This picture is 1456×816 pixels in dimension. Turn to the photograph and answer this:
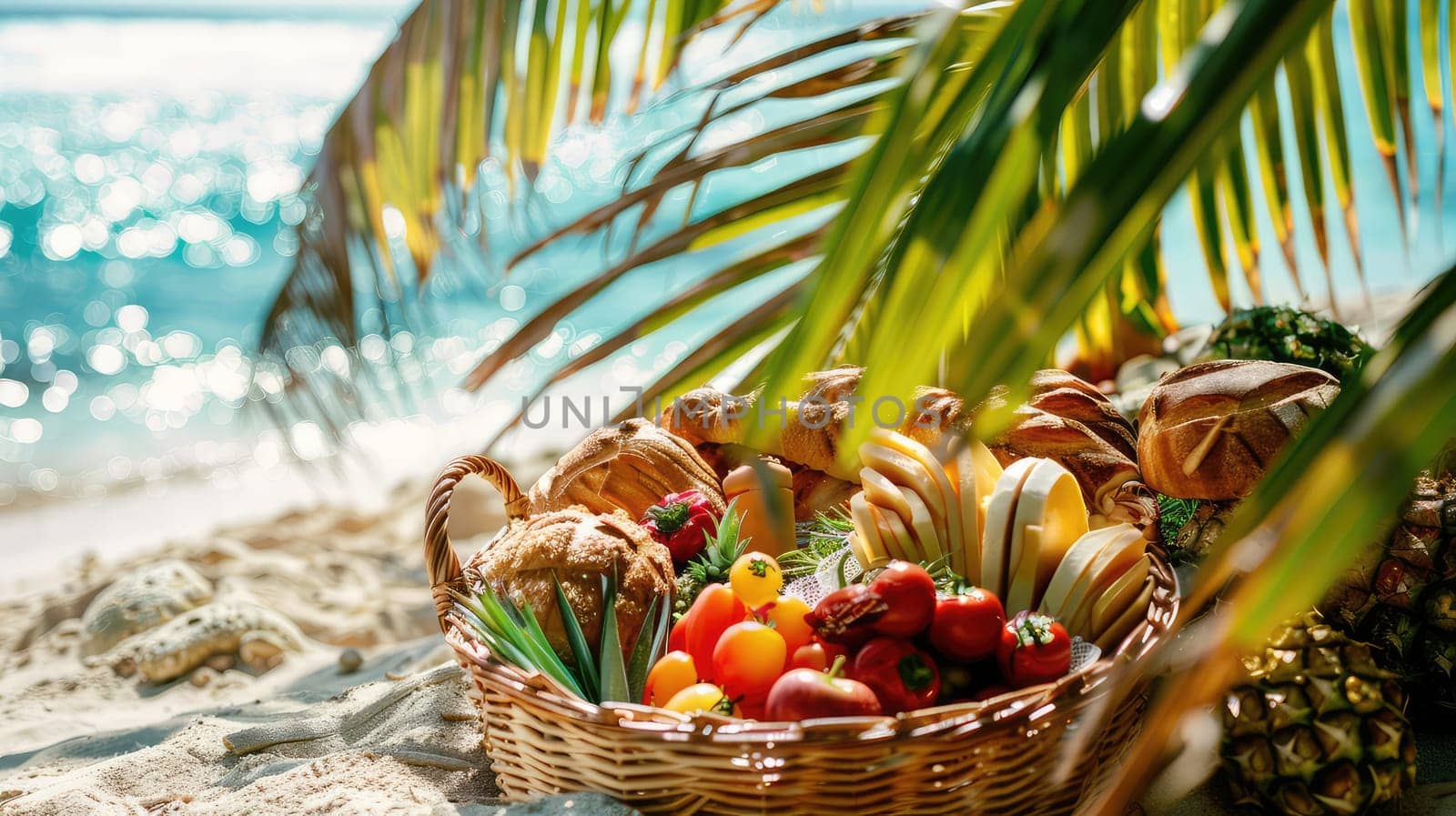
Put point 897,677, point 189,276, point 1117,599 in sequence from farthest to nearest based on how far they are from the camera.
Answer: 1. point 189,276
2. point 1117,599
3. point 897,677

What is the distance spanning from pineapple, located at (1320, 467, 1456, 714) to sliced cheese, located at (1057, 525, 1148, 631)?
1.30 ft

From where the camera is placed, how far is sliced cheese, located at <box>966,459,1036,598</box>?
1.61 m

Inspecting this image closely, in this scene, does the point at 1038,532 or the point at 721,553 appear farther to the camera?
the point at 721,553

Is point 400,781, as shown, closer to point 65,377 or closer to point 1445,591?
point 1445,591

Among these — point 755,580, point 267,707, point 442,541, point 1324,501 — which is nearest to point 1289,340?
point 755,580

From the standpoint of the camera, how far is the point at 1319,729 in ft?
4.62

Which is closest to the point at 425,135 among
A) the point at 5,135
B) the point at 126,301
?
the point at 126,301

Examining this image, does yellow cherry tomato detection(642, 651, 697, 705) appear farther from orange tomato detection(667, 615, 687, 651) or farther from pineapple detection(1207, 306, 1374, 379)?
pineapple detection(1207, 306, 1374, 379)

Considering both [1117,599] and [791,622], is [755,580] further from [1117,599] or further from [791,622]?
[1117,599]

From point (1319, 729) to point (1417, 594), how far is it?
35 cm

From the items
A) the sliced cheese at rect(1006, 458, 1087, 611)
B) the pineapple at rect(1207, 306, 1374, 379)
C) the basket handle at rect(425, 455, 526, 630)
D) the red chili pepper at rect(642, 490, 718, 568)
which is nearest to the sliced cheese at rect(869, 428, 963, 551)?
the sliced cheese at rect(1006, 458, 1087, 611)

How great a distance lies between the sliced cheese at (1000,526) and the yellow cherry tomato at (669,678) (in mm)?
509

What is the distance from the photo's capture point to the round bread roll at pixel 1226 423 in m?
1.73

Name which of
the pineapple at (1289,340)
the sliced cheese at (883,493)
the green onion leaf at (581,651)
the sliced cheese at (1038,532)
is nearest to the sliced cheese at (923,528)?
the sliced cheese at (883,493)
